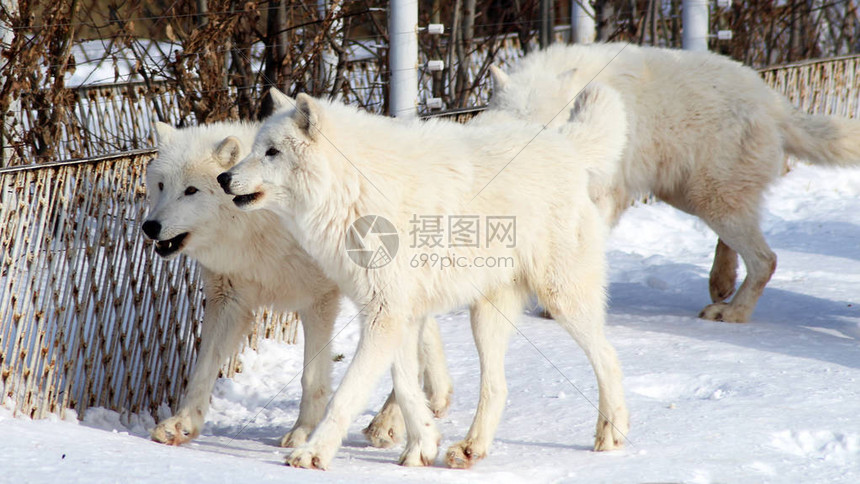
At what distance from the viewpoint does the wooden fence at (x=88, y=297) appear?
13.3 ft

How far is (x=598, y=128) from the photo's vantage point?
4.27 metres

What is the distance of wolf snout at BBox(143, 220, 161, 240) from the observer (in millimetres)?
4027

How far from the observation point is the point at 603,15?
9781 millimetres

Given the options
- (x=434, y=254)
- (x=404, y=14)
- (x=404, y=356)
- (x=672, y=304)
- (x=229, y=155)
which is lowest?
(x=672, y=304)

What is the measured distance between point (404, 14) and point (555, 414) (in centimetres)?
311

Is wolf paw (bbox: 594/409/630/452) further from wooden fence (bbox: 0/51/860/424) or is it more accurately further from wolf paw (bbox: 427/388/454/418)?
wooden fence (bbox: 0/51/860/424)

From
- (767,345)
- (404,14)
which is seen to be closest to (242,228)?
(404,14)

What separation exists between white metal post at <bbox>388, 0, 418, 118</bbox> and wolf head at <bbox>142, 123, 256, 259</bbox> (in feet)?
7.02

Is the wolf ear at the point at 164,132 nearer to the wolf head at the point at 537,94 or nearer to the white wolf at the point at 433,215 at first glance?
the white wolf at the point at 433,215

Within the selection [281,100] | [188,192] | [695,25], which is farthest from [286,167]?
[695,25]

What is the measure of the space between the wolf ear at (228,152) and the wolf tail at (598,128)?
1540mm

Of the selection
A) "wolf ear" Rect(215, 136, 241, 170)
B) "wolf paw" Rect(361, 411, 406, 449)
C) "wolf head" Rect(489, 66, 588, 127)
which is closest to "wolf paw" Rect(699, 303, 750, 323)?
"wolf head" Rect(489, 66, 588, 127)

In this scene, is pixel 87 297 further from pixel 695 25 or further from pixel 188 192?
pixel 695 25

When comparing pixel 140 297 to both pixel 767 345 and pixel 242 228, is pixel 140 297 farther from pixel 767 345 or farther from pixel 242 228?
pixel 767 345
